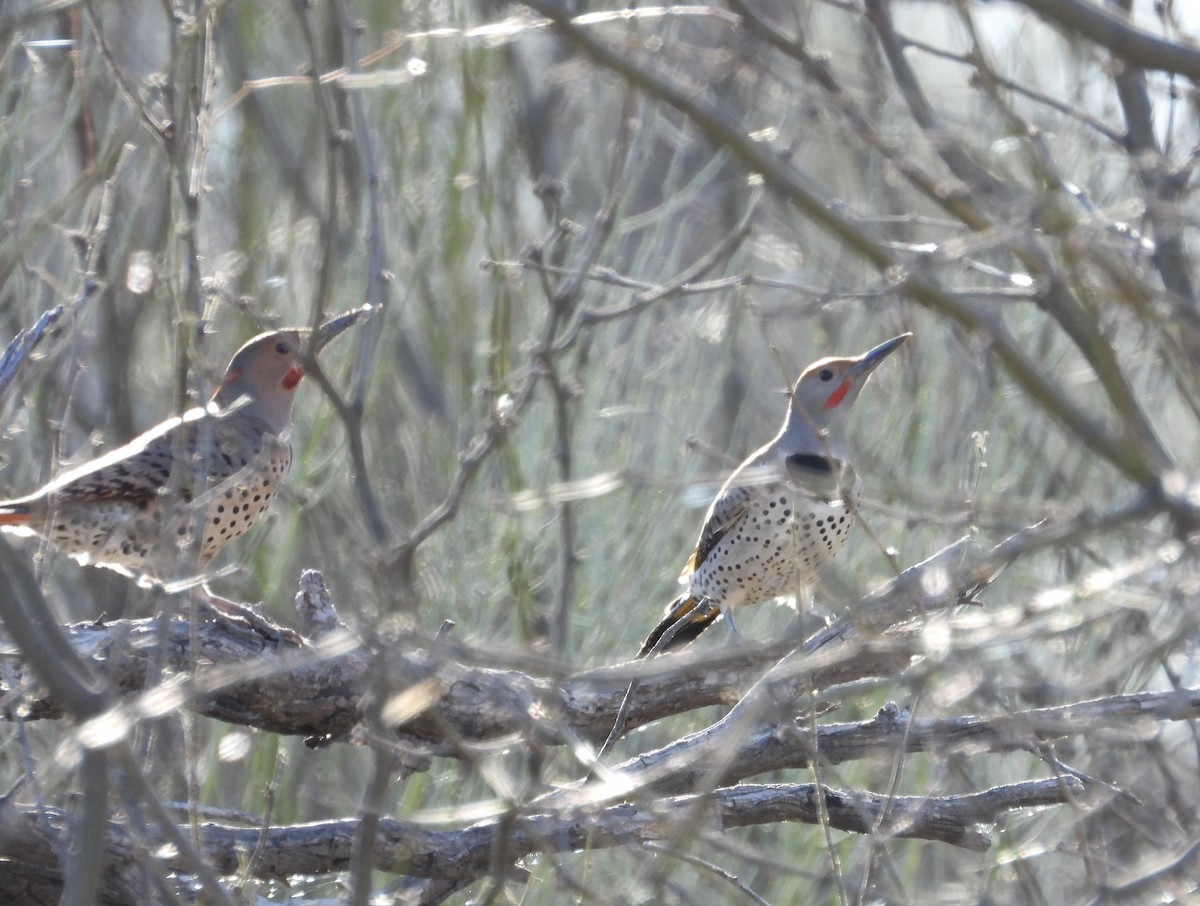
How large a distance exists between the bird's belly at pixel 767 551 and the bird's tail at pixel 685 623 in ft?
0.31

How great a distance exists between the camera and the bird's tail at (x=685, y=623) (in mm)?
6113

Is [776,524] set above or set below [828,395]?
below

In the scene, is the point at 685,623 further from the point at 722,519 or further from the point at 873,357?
the point at 873,357

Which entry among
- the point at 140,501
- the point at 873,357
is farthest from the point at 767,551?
the point at 140,501

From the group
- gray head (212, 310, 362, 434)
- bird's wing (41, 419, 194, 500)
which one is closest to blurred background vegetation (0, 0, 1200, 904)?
Answer: bird's wing (41, 419, 194, 500)

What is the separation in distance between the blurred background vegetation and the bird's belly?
1.01ft

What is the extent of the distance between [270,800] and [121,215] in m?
5.64

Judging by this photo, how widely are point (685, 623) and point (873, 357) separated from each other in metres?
1.22

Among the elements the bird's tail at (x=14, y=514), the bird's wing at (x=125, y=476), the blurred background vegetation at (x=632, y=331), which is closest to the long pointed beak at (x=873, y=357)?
the blurred background vegetation at (x=632, y=331)

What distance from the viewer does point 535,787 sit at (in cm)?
297

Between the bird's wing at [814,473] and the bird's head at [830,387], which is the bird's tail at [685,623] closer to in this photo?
the bird's wing at [814,473]

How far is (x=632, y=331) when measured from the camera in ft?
22.7

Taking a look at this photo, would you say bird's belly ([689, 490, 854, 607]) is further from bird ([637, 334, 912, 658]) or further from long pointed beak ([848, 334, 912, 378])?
long pointed beak ([848, 334, 912, 378])

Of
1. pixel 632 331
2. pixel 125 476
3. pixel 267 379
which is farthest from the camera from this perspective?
pixel 632 331
